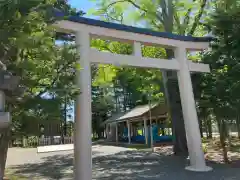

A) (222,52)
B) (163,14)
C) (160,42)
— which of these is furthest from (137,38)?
(163,14)

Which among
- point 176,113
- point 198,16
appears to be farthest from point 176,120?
point 198,16

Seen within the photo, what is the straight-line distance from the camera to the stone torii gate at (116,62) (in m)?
6.54

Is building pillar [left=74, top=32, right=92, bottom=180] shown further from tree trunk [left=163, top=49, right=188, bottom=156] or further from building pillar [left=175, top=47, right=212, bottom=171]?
tree trunk [left=163, top=49, right=188, bottom=156]

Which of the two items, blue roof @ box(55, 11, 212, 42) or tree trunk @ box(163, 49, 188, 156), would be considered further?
tree trunk @ box(163, 49, 188, 156)

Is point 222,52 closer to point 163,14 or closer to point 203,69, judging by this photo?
point 203,69

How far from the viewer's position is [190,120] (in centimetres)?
862

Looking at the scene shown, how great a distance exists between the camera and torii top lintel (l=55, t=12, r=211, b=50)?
6945 millimetres

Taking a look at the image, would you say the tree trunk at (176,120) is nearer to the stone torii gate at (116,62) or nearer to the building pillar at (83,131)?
the stone torii gate at (116,62)

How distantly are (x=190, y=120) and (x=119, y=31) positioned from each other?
3654 mm

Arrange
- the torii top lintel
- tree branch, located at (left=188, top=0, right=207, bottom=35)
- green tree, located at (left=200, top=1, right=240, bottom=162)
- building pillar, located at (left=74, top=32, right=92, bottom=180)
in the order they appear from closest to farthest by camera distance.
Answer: building pillar, located at (left=74, top=32, right=92, bottom=180) → the torii top lintel → green tree, located at (left=200, top=1, right=240, bottom=162) → tree branch, located at (left=188, top=0, right=207, bottom=35)

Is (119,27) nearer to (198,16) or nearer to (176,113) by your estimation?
(176,113)

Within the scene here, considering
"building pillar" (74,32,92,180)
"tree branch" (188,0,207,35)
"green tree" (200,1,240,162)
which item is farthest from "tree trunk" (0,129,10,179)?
"tree branch" (188,0,207,35)

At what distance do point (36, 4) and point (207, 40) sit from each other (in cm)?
693

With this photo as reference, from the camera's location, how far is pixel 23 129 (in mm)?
5180
